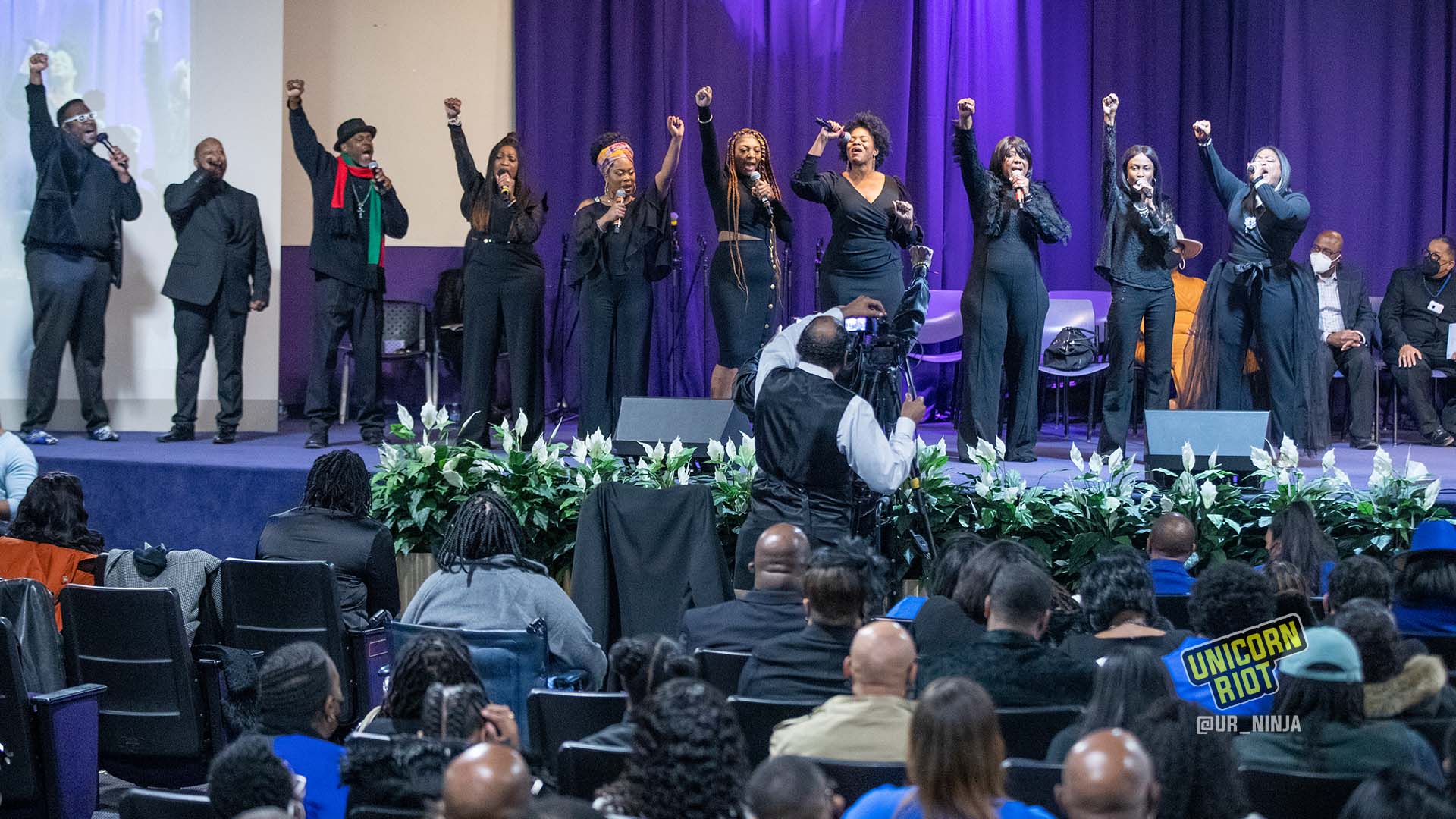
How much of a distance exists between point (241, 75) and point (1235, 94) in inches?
256

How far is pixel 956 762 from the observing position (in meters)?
2.32

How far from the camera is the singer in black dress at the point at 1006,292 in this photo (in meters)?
→ 7.23

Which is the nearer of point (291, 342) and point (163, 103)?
point (163, 103)

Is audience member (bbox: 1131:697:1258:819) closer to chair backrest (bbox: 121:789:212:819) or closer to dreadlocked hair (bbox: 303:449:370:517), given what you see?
chair backrest (bbox: 121:789:212:819)

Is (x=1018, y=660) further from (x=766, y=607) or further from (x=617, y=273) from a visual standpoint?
(x=617, y=273)

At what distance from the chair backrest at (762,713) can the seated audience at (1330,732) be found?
2.88ft

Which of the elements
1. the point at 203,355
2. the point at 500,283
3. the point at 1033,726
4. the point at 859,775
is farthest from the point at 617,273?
the point at 859,775

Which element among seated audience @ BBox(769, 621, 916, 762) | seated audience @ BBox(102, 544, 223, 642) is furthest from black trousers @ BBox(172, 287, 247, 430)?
seated audience @ BBox(769, 621, 916, 762)

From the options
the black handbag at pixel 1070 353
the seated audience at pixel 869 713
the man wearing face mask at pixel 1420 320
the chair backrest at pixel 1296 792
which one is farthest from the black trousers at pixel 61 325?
the man wearing face mask at pixel 1420 320

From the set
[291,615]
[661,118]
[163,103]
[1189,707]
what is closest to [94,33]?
[163,103]

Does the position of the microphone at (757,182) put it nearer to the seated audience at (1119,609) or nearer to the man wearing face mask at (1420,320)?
the seated audience at (1119,609)

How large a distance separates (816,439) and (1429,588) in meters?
1.88

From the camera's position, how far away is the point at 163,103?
8.77 m

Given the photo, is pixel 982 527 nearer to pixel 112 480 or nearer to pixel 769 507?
pixel 769 507
